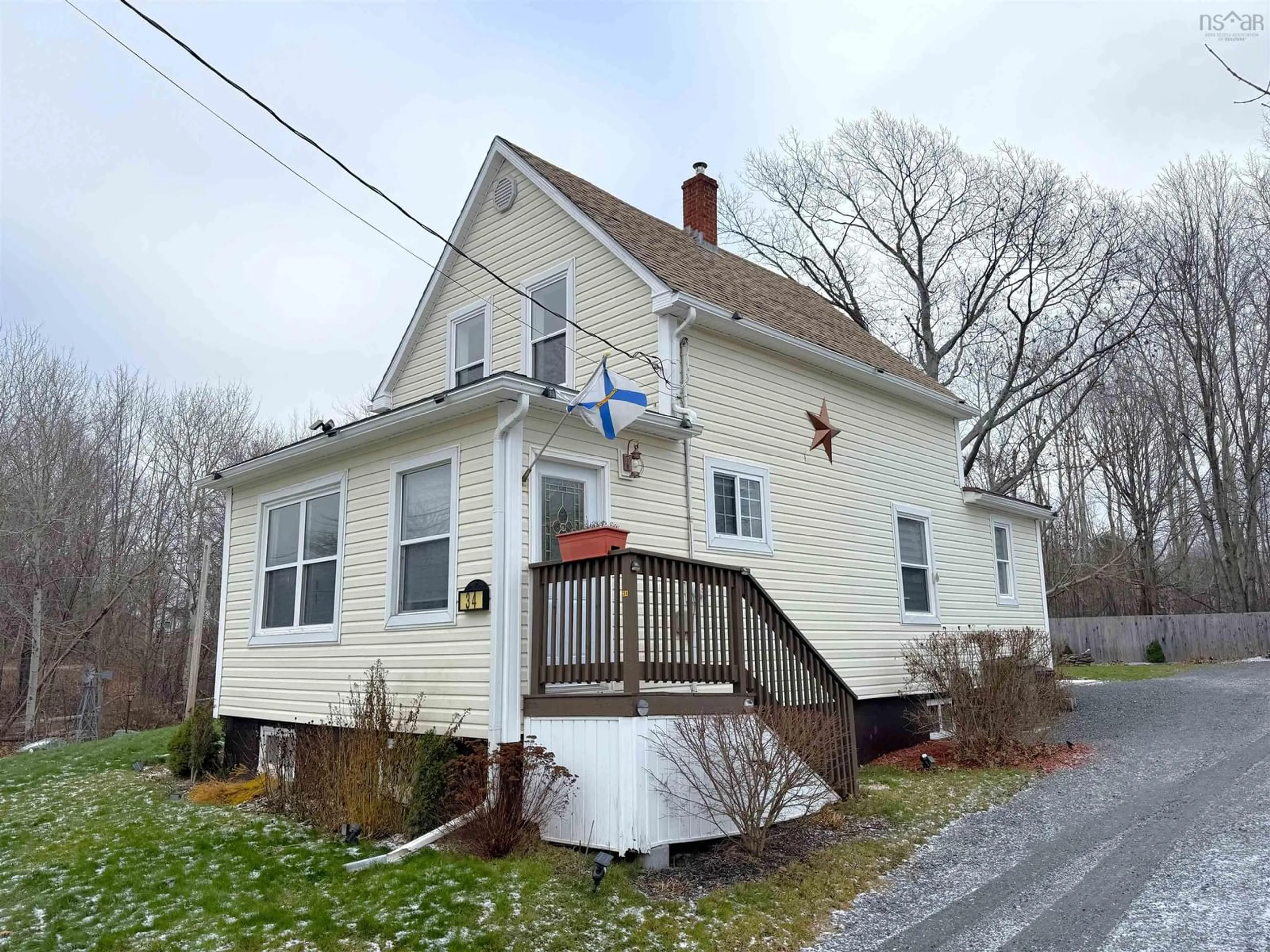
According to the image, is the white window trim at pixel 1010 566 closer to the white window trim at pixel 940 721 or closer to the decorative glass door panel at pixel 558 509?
the white window trim at pixel 940 721

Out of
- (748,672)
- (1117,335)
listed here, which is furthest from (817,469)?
(1117,335)

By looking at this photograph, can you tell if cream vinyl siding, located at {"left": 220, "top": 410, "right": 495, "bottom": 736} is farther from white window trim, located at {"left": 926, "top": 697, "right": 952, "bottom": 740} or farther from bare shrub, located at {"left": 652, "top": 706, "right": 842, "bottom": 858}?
white window trim, located at {"left": 926, "top": 697, "right": 952, "bottom": 740}

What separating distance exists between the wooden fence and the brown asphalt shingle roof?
532 inches

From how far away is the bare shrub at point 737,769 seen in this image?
655 centimetres

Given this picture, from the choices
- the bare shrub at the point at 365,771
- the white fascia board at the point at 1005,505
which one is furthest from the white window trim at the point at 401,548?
the white fascia board at the point at 1005,505

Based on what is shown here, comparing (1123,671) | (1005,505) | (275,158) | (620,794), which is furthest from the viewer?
(1123,671)

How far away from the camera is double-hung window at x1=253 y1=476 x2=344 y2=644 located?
9445 millimetres

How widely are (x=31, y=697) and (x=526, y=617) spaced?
19.3 metres

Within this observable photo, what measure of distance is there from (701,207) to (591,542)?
8010mm

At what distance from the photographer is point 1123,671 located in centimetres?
2194

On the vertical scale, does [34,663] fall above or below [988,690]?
above

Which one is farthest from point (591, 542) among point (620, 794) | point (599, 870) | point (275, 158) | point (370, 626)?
point (275, 158)

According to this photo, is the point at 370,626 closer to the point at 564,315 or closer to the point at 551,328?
the point at 551,328

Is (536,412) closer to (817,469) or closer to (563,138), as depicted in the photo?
(817,469)
